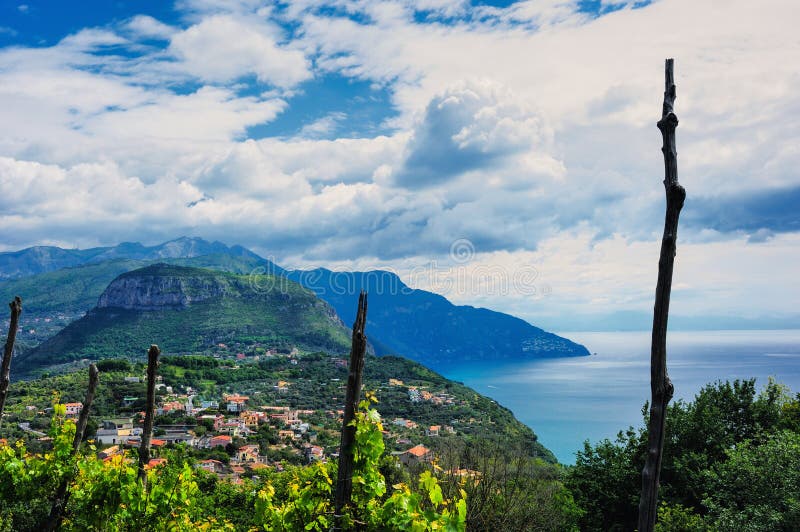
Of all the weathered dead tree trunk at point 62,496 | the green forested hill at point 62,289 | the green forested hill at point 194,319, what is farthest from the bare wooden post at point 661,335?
the green forested hill at point 62,289

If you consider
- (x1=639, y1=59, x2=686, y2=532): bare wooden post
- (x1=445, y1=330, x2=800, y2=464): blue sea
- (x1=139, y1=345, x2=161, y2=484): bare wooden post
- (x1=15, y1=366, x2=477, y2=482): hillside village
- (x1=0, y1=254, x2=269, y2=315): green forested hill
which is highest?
(x1=639, y1=59, x2=686, y2=532): bare wooden post

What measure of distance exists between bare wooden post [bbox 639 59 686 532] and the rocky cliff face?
131490mm

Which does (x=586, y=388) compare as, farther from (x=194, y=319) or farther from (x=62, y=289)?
(x=62, y=289)

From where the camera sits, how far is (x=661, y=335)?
2396 millimetres

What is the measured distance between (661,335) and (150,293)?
13484cm

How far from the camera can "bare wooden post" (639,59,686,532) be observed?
2.38 meters

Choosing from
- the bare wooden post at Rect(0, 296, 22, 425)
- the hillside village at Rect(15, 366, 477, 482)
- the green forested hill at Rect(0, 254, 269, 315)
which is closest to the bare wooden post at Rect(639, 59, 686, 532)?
the bare wooden post at Rect(0, 296, 22, 425)

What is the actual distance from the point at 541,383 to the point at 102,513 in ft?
411

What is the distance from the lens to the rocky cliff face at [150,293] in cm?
12225

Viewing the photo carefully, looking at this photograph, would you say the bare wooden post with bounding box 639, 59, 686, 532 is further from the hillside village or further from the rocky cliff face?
the rocky cliff face

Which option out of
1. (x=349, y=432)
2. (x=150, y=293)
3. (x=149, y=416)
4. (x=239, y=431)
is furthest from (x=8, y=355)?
(x=150, y=293)

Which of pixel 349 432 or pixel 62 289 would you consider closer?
pixel 349 432

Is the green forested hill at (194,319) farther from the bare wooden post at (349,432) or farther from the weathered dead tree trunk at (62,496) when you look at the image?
the bare wooden post at (349,432)

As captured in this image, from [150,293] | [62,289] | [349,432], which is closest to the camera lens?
[349,432]
